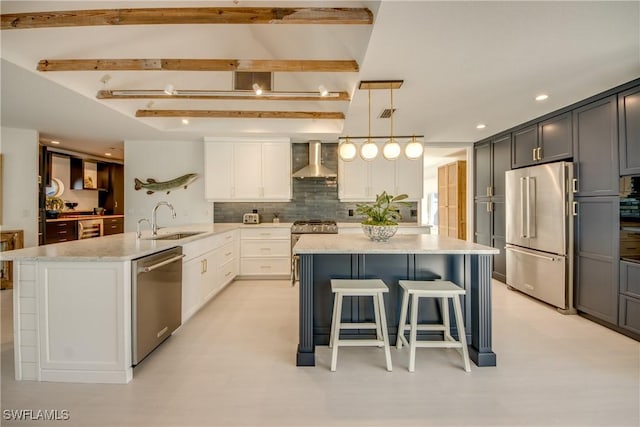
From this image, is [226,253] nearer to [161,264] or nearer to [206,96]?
[161,264]

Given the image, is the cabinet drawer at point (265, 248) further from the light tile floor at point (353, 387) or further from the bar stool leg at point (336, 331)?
the bar stool leg at point (336, 331)

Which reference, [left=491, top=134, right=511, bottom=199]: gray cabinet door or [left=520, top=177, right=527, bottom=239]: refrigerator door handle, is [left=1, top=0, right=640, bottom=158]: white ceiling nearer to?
[left=491, top=134, right=511, bottom=199]: gray cabinet door

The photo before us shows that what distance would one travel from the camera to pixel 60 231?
5.85m

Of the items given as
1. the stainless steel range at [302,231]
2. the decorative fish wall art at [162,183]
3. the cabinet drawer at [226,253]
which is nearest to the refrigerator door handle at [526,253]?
the stainless steel range at [302,231]

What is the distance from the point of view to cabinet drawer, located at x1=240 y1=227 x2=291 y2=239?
4.90 meters

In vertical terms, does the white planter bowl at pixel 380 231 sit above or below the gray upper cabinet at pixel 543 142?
below

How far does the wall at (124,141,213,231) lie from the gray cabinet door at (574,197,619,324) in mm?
5179

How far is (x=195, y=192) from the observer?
5.40 meters

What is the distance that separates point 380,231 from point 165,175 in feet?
13.7

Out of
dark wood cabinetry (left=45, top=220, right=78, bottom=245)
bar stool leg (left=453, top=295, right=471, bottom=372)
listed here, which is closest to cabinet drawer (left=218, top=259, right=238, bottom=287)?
bar stool leg (left=453, top=295, right=471, bottom=372)

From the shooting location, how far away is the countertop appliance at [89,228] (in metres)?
6.26

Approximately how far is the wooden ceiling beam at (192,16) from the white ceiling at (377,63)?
105 mm

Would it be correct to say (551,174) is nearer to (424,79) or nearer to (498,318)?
(498,318)

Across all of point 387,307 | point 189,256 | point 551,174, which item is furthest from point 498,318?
point 189,256
